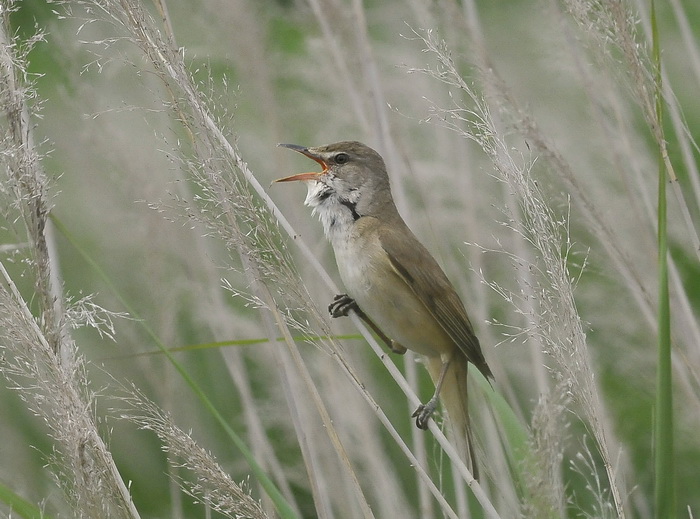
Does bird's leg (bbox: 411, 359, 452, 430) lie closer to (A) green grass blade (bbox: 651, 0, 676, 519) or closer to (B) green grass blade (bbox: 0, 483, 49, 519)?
(A) green grass blade (bbox: 651, 0, 676, 519)

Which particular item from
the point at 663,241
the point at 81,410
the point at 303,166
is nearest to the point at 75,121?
the point at 303,166

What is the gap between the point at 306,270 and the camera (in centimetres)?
327

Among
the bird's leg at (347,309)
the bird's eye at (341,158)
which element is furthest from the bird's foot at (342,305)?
the bird's eye at (341,158)

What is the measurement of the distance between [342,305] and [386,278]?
0.17 metres

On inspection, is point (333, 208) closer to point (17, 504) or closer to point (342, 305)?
point (342, 305)

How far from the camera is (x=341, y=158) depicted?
113 inches

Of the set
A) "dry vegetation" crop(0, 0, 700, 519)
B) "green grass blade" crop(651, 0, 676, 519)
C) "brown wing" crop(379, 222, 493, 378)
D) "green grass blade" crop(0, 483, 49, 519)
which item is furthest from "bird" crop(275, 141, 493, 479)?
"green grass blade" crop(0, 483, 49, 519)

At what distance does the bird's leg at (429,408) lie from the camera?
8.13 feet

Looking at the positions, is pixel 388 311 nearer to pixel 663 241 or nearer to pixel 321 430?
pixel 321 430

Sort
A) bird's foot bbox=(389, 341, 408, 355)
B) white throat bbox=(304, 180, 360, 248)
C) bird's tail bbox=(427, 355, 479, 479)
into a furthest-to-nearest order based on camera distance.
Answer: bird's foot bbox=(389, 341, 408, 355) → white throat bbox=(304, 180, 360, 248) → bird's tail bbox=(427, 355, 479, 479)

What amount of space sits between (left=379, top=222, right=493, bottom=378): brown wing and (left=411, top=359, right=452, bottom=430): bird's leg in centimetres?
18

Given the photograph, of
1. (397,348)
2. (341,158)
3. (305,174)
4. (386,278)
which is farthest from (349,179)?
(397,348)

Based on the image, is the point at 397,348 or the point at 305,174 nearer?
the point at 305,174

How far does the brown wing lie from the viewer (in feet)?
9.11
